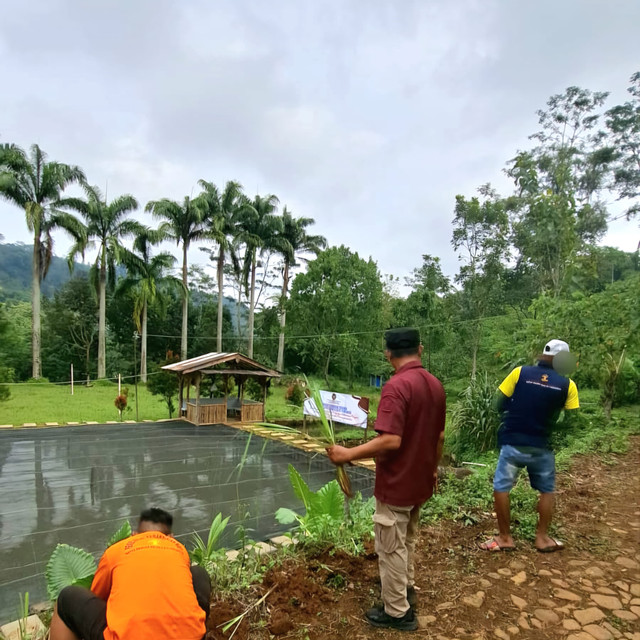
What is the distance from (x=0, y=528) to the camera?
14.4ft

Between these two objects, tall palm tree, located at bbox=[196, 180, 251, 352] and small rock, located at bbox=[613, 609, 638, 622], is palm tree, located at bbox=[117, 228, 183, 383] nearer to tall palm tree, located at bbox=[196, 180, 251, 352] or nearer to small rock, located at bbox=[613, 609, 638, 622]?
tall palm tree, located at bbox=[196, 180, 251, 352]

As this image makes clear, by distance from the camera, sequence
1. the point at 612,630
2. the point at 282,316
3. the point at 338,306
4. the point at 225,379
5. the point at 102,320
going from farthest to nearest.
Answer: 1. the point at 282,316
2. the point at 102,320
3. the point at 338,306
4. the point at 225,379
5. the point at 612,630

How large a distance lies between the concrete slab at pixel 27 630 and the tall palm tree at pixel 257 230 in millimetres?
22689

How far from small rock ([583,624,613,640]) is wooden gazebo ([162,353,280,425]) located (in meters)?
10.9

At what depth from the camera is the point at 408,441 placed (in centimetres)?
199

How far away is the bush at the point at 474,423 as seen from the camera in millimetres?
7820

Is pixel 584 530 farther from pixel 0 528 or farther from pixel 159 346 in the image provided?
pixel 159 346

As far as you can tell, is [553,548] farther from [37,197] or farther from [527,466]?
[37,197]

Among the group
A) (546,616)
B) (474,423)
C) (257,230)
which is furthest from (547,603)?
(257,230)

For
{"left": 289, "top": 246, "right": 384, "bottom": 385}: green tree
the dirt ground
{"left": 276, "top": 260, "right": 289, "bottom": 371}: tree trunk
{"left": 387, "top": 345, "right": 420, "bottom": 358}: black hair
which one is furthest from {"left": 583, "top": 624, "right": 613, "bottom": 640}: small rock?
{"left": 276, "top": 260, "right": 289, "bottom": 371}: tree trunk

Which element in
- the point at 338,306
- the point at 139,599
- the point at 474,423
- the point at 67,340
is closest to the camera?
the point at 139,599

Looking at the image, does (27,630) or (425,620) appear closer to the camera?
(425,620)

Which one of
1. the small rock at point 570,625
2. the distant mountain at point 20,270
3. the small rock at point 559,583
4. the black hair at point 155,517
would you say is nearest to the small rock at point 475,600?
the small rock at point 570,625

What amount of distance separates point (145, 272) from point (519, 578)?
23.7 metres
